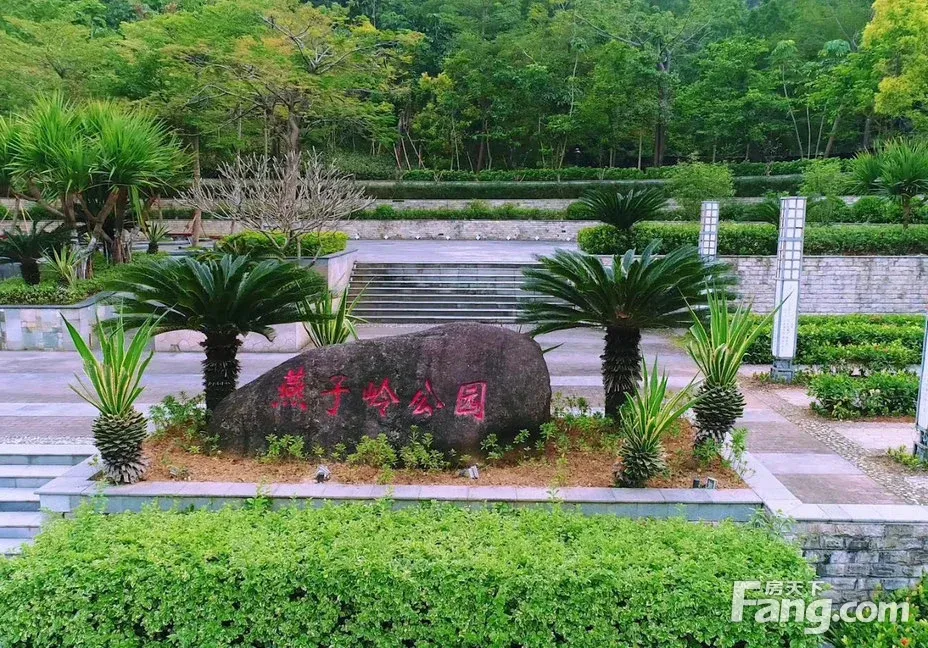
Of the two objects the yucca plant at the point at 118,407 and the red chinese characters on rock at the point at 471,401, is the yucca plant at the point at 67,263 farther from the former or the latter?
the red chinese characters on rock at the point at 471,401

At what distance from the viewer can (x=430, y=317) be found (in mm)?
12602

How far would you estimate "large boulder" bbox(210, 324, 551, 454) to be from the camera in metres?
5.13

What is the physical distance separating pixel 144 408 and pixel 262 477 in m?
3.14

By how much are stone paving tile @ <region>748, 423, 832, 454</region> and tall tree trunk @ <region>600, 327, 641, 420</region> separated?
1.41 meters

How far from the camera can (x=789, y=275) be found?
8.34 metres

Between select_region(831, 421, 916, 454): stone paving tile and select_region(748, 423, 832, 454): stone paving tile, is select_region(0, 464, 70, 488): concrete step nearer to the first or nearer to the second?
select_region(748, 423, 832, 454): stone paving tile

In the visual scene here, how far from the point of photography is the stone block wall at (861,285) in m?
13.5

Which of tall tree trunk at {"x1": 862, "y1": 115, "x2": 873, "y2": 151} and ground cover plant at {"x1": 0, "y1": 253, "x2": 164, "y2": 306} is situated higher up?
tall tree trunk at {"x1": 862, "y1": 115, "x2": 873, "y2": 151}

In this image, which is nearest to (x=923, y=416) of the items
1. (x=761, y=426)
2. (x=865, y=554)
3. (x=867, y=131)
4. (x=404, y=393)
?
(x=761, y=426)

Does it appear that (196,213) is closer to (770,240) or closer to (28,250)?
(28,250)

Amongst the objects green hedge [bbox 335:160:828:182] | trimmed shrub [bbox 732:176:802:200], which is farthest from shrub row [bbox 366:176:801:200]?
trimmed shrub [bbox 732:176:802:200]

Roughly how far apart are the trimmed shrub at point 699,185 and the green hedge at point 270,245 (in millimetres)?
9812

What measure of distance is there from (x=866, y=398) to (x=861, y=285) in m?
7.59

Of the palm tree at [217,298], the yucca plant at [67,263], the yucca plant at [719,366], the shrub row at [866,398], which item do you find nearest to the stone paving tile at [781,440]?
the shrub row at [866,398]
